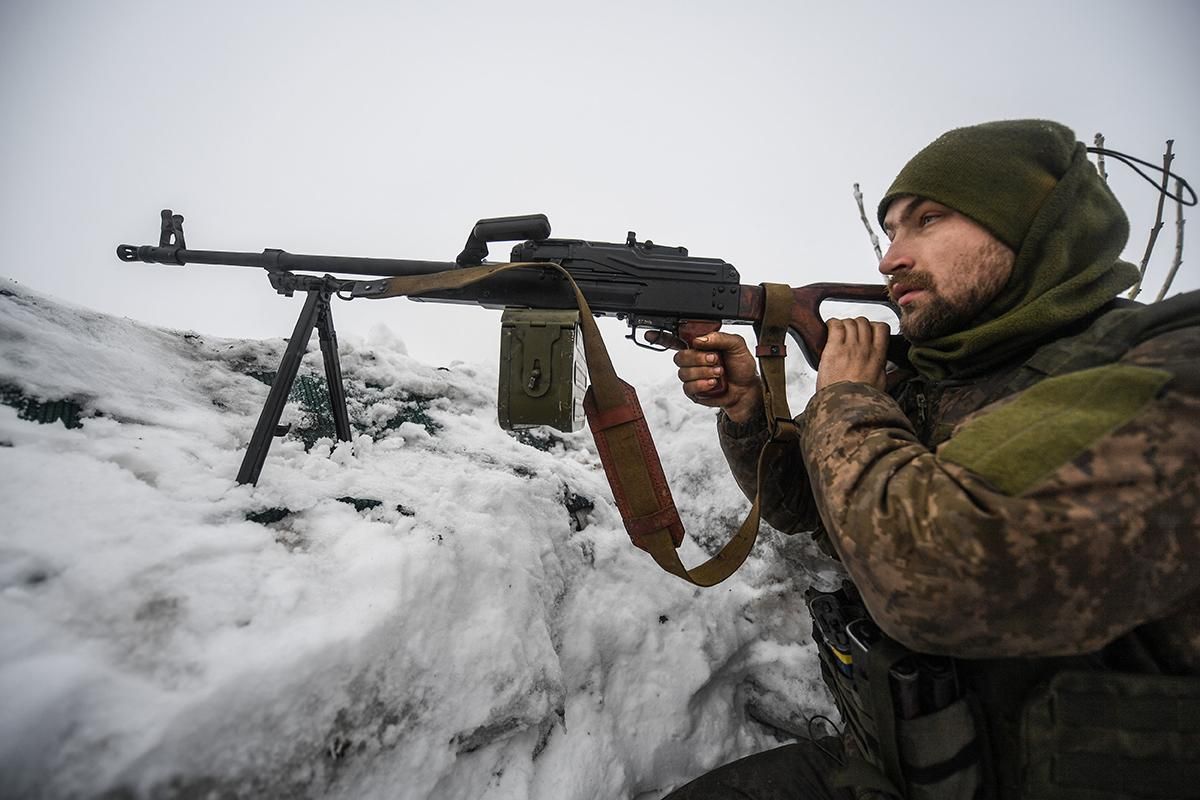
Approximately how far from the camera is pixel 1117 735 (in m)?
1.18

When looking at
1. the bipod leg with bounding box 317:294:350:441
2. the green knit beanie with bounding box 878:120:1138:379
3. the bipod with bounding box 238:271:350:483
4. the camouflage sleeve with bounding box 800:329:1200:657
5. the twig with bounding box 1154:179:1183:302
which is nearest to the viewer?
the camouflage sleeve with bounding box 800:329:1200:657

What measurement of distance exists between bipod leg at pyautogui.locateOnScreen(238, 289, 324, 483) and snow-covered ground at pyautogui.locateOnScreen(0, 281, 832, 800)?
102 mm

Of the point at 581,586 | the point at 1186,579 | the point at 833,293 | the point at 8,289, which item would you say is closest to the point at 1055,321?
the point at 1186,579

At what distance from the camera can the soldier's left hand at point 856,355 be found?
1757mm

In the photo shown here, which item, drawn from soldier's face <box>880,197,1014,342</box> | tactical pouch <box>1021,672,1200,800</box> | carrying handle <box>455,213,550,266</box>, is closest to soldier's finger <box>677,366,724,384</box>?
soldier's face <box>880,197,1014,342</box>

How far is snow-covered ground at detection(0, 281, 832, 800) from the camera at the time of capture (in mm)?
1206

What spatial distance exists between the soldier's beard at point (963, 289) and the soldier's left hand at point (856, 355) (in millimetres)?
152

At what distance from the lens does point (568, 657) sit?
217 cm

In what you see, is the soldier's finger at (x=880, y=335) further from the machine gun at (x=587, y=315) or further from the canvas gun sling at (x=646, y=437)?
the canvas gun sling at (x=646, y=437)

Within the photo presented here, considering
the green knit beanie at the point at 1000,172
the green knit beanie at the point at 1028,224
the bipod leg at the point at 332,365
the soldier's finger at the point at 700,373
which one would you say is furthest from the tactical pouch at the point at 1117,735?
the bipod leg at the point at 332,365

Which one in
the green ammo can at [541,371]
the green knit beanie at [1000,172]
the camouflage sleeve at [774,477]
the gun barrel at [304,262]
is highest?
the green knit beanie at [1000,172]

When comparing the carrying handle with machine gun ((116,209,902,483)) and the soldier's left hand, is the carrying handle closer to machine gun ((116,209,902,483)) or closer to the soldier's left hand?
machine gun ((116,209,902,483))

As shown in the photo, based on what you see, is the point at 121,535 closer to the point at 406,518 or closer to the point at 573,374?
the point at 406,518

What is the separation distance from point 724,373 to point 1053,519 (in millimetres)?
1467
